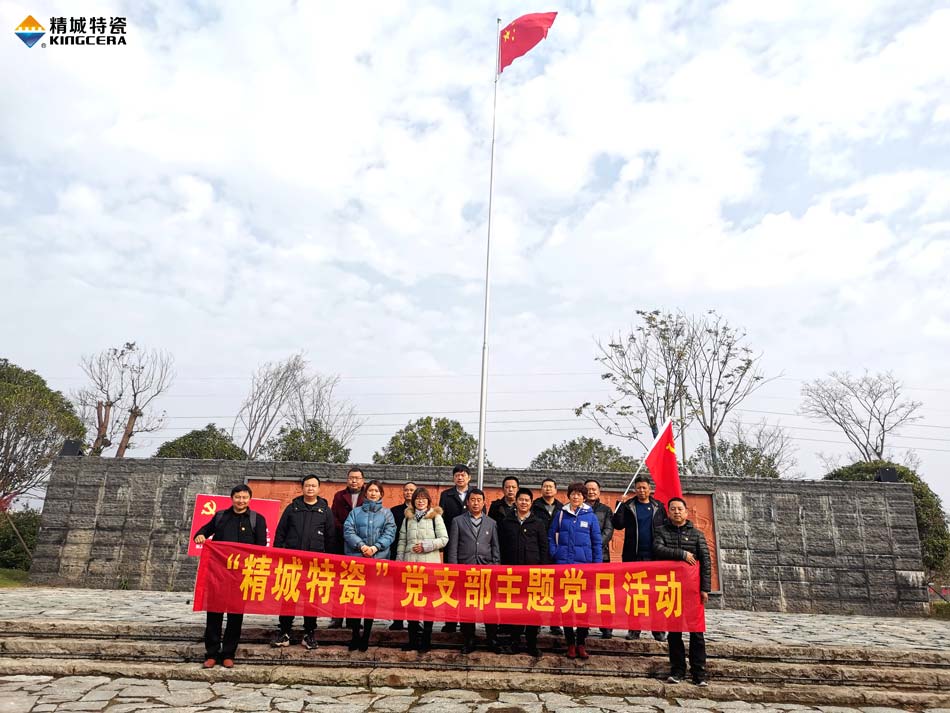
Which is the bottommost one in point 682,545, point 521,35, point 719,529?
point 682,545

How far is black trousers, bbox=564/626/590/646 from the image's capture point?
215 inches

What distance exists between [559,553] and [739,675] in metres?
1.79

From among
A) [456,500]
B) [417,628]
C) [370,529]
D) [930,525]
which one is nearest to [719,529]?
[930,525]

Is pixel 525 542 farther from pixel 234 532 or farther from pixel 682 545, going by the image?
pixel 234 532

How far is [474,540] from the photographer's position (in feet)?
18.8

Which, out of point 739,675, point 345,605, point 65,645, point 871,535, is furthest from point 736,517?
point 65,645

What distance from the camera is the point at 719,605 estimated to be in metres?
10.7

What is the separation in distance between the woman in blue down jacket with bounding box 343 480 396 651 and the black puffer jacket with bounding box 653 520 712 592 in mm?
2505

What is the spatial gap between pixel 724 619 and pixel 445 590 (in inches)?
209

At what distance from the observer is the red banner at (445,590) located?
5.38 metres

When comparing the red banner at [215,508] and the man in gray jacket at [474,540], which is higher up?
the red banner at [215,508]

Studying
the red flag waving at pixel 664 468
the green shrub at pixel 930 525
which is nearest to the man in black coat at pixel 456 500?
the red flag waving at pixel 664 468

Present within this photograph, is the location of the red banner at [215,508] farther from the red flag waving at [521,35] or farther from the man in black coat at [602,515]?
the red flag waving at [521,35]

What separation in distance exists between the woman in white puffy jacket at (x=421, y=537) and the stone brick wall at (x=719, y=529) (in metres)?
5.84
